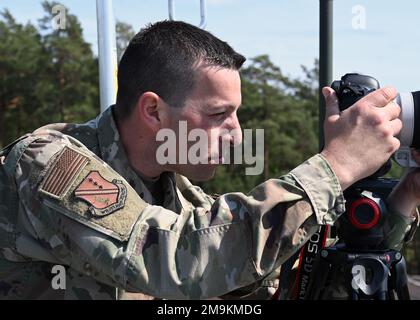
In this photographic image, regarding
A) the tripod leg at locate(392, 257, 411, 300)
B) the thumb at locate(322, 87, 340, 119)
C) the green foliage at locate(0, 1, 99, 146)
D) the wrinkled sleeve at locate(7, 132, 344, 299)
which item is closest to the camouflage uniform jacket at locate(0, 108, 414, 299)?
the wrinkled sleeve at locate(7, 132, 344, 299)

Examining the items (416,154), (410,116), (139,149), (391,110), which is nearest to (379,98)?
(391,110)

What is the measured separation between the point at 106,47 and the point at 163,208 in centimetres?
135

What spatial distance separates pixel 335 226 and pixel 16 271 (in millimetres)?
813

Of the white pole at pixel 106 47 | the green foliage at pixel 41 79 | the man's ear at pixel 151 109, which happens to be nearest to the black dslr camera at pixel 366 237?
the man's ear at pixel 151 109

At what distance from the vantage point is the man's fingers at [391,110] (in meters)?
1.39

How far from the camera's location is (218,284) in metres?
1.29

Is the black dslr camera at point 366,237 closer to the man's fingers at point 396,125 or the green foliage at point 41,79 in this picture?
the man's fingers at point 396,125

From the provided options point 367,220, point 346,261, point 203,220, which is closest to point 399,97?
point 367,220

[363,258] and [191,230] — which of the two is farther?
[363,258]

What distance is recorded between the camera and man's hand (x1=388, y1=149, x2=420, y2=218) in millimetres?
1635

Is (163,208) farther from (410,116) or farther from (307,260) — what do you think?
(410,116)

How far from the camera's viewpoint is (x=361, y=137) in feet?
4.41
